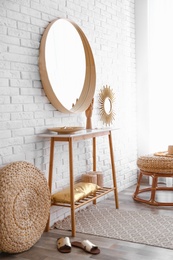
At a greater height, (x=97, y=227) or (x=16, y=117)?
(x=16, y=117)

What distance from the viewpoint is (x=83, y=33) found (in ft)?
10.6

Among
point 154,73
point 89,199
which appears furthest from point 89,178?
point 154,73

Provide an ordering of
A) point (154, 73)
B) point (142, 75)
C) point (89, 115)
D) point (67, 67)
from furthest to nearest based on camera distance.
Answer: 1. point (142, 75)
2. point (154, 73)
3. point (89, 115)
4. point (67, 67)

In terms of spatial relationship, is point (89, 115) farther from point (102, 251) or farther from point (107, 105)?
point (102, 251)

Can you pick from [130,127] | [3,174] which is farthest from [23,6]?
[130,127]

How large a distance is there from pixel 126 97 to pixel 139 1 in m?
1.16

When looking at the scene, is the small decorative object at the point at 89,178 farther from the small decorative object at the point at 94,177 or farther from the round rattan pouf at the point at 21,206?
the round rattan pouf at the point at 21,206

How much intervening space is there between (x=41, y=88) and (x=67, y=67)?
1.41 ft

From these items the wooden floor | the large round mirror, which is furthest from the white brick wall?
the wooden floor

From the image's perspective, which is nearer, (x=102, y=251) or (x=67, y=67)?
(x=102, y=251)

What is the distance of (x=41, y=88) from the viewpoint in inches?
110

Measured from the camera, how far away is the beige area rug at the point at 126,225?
8.36 feet

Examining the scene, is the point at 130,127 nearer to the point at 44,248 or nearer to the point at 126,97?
the point at 126,97

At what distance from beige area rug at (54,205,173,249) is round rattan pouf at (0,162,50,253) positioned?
409 millimetres
